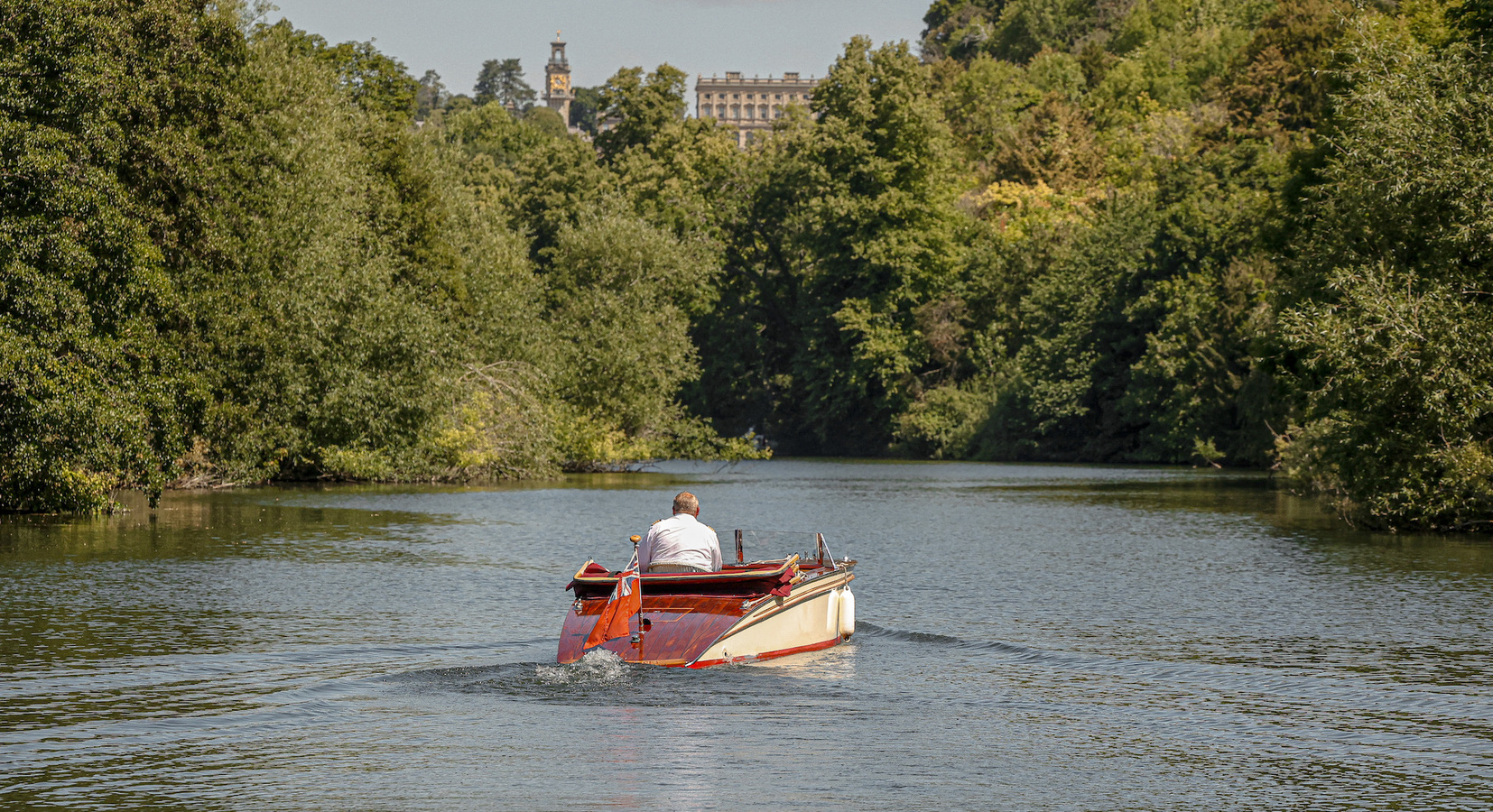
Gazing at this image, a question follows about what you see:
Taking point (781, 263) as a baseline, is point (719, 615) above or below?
below

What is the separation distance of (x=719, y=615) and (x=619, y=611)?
1.11 meters

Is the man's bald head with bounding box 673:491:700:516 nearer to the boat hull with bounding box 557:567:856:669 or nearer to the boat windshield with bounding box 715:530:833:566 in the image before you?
the boat hull with bounding box 557:567:856:669

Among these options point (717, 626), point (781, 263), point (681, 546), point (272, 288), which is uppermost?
point (781, 263)

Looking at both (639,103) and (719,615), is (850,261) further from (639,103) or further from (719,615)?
(719,615)

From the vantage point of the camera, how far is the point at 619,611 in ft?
50.2

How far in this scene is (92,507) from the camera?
110 ft

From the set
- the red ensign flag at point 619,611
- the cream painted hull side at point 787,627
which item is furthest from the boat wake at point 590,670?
the cream painted hull side at point 787,627

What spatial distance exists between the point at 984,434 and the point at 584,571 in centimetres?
7002

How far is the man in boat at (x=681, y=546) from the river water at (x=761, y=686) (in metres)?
1.53

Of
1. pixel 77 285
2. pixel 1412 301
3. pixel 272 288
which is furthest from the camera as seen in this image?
pixel 272 288

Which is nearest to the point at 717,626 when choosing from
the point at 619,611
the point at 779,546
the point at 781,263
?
the point at 619,611

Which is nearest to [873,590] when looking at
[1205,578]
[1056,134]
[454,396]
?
[1205,578]

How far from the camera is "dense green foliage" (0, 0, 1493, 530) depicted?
3117cm

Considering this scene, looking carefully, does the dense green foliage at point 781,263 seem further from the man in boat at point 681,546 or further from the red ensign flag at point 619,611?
the red ensign flag at point 619,611
